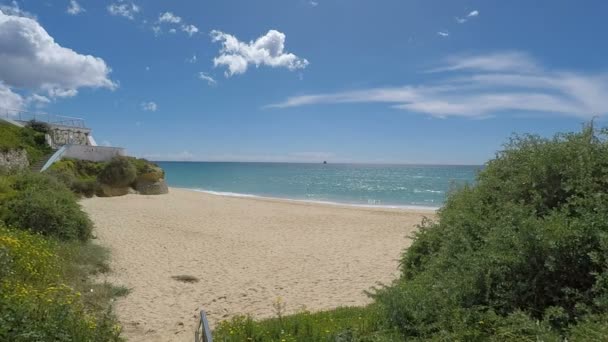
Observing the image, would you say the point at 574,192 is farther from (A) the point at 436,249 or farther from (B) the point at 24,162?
(B) the point at 24,162

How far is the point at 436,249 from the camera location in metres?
6.20

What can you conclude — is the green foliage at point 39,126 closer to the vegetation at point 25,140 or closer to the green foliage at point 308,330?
the vegetation at point 25,140

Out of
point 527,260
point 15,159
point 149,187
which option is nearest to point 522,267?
point 527,260

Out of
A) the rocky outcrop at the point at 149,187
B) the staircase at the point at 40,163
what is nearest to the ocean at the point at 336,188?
the rocky outcrop at the point at 149,187

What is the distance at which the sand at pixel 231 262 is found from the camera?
7.30 metres

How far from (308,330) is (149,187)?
2566 centimetres

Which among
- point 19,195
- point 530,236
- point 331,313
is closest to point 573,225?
point 530,236

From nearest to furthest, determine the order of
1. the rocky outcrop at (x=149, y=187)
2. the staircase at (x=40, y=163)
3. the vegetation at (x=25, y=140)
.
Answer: the staircase at (x=40, y=163) < the vegetation at (x=25, y=140) < the rocky outcrop at (x=149, y=187)

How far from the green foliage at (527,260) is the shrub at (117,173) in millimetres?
24329

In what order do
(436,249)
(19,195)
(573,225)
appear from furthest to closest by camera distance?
(19,195), (436,249), (573,225)

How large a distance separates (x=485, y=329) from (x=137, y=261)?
8886 mm

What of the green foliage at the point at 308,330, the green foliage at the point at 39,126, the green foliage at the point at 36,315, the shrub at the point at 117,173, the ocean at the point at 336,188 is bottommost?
the ocean at the point at 336,188

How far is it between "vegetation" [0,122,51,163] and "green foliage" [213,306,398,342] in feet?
72.5

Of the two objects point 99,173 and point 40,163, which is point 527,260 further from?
point 99,173
